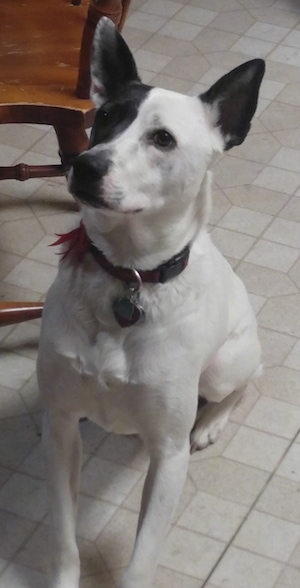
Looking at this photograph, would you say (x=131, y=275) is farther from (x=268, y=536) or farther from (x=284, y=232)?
(x=284, y=232)

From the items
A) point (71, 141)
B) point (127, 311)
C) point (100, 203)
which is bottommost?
point (71, 141)

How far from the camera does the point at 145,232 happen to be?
1527 mm

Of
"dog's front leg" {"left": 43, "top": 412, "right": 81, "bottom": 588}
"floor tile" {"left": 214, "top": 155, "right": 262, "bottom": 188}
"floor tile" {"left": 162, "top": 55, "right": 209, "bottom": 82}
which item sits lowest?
"floor tile" {"left": 162, "top": 55, "right": 209, "bottom": 82}

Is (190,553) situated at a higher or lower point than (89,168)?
lower

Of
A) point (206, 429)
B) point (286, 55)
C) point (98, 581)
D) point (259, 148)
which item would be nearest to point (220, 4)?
point (286, 55)

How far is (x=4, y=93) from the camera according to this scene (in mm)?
1892

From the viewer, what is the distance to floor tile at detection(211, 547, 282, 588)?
1798 mm

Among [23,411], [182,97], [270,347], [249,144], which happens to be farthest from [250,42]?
[182,97]

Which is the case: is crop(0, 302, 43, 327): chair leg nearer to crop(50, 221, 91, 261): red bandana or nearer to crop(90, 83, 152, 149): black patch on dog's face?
crop(50, 221, 91, 261): red bandana

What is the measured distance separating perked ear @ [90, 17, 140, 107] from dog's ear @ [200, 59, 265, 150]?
0.39 feet

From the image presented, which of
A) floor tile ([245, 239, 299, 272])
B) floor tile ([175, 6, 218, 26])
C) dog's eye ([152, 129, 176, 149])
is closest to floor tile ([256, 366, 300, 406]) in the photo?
floor tile ([245, 239, 299, 272])

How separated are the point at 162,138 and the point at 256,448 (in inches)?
31.4

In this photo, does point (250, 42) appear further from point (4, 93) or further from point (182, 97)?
point (182, 97)

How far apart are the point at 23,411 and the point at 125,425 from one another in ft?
1.47
